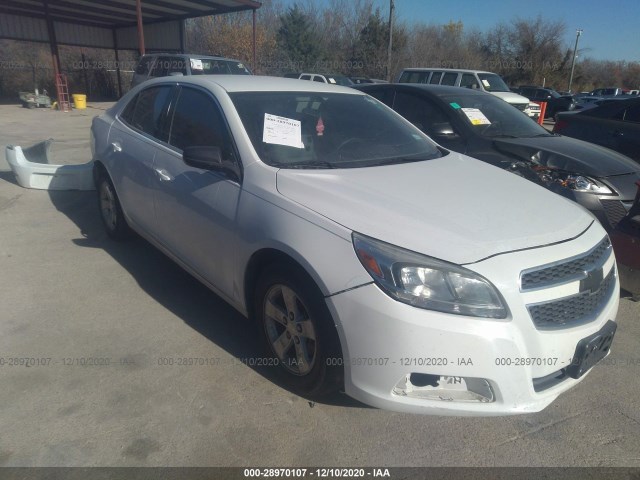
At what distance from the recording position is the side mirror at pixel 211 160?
289 centimetres

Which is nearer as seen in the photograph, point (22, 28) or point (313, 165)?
point (313, 165)

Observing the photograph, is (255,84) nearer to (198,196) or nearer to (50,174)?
(198,196)

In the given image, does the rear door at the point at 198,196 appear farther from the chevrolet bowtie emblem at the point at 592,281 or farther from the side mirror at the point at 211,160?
the chevrolet bowtie emblem at the point at 592,281

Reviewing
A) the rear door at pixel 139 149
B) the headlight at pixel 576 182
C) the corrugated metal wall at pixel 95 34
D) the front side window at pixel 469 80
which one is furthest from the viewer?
the corrugated metal wall at pixel 95 34

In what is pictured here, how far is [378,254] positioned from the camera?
219 centimetres

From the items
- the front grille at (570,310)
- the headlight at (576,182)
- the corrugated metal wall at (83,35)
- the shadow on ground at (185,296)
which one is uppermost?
the corrugated metal wall at (83,35)

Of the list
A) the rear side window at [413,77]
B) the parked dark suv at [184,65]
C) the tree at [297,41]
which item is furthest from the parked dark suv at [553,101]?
the tree at [297,41]

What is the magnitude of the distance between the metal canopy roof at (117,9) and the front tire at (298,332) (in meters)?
18.7

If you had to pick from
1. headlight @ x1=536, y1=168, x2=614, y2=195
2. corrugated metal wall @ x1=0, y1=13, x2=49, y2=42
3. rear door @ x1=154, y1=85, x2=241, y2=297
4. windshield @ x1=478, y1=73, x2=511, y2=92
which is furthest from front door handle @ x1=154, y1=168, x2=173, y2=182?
corrugated metal wall @ x1=0, y1=13, x2=49, y2=42

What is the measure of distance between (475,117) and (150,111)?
3466 mm

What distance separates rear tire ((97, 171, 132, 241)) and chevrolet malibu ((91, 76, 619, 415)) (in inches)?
43.7

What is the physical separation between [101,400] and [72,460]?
431mm

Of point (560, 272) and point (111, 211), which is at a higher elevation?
point (560, 272)

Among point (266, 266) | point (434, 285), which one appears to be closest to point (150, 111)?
point (266, 266)
